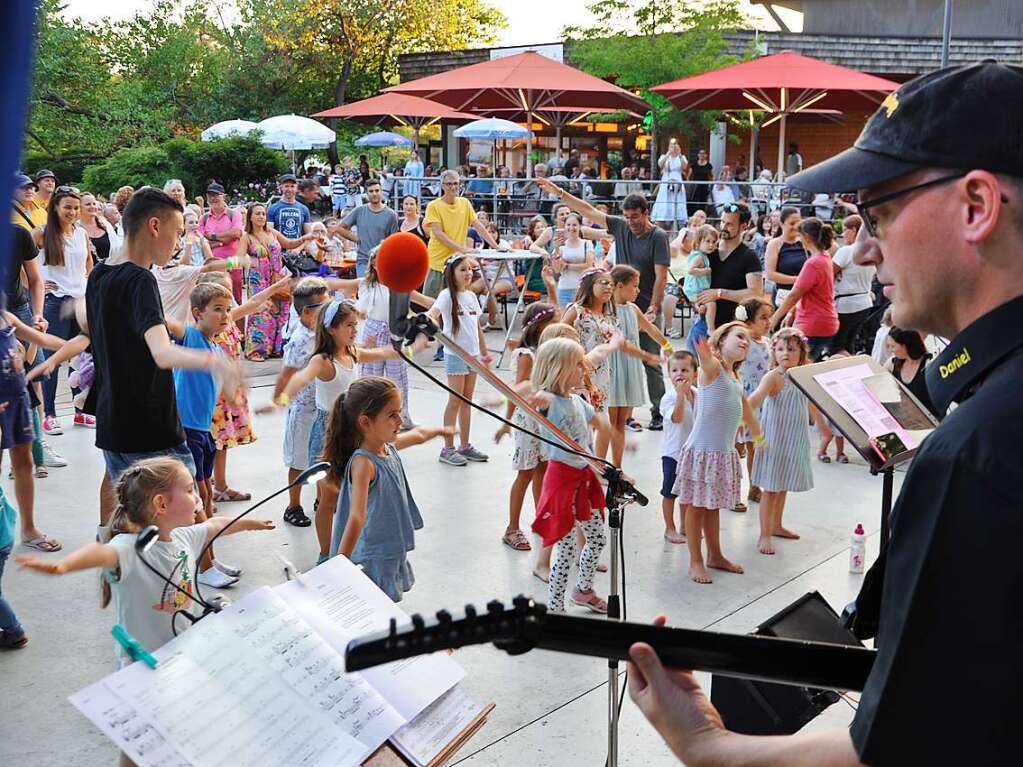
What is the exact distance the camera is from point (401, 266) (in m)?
2.93

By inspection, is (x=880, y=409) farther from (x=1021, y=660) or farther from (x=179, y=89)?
(x=179, y=89)

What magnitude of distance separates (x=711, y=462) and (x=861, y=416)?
1.59m

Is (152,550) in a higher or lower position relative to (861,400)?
lower

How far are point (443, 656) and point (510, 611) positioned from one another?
122cm

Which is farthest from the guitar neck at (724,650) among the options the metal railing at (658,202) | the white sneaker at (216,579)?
the metal railing at (658,202)

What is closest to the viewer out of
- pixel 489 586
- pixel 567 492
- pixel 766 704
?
pixel 766 704

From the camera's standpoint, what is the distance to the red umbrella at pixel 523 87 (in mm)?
18781

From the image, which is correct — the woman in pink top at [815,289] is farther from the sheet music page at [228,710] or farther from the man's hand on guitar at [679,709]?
the man's hand on guitar at [679,709]

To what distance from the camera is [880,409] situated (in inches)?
188

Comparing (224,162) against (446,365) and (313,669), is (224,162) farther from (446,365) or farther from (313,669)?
(313,669)

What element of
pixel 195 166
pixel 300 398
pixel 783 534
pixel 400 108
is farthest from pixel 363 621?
pixel 195 166

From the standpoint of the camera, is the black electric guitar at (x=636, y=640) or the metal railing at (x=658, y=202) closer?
the black electric guitar at (x=636, y=640)

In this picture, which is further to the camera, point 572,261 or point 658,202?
point 658,202

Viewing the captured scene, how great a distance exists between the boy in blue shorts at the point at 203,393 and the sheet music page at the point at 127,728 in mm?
3670
